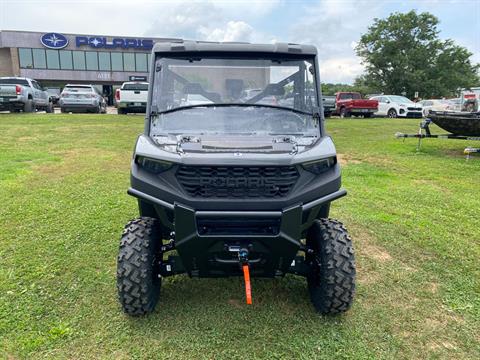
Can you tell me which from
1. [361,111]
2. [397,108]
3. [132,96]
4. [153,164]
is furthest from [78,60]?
[153,164]

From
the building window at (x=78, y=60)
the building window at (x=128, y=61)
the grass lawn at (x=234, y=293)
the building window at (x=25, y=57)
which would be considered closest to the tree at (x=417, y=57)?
the building window at (x=128, y=61)

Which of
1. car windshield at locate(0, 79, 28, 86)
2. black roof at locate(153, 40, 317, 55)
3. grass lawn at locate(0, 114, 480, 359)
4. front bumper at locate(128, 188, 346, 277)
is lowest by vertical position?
grass lawn at locate(0, 114, 480, 359)

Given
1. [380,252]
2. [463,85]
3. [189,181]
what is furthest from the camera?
[463,85]

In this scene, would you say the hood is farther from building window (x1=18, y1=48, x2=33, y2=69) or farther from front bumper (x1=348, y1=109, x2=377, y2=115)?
building window (x1=18, y1=48, x2=33, y2=69)

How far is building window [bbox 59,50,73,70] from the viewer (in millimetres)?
45000

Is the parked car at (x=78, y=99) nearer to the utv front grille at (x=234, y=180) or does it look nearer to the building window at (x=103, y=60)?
the utv front grille at (x=234, y=180)

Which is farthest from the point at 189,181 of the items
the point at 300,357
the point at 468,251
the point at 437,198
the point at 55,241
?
the point at 437,198

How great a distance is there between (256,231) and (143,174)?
88 cm

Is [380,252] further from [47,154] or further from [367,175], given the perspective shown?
[47,154]

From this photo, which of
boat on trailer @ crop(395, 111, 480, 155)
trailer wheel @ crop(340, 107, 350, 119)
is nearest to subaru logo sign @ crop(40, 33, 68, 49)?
trailer wheel @ crop(340, 107, 350, 119)

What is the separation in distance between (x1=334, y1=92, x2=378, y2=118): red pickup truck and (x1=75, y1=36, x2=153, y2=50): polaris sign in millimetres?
27018

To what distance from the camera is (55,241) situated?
14.9 ft

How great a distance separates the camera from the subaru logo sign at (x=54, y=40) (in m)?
43.9

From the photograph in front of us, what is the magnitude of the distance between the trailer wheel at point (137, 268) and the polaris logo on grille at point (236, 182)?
69 cm
